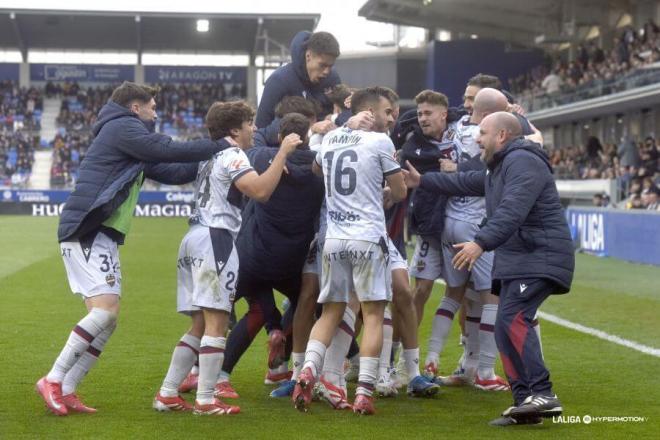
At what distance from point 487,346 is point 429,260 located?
2.85 feet

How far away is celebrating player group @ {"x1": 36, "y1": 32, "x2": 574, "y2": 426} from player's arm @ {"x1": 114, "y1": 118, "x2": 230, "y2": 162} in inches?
0.4

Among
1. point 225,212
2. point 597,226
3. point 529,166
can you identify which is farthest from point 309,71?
point 597,226

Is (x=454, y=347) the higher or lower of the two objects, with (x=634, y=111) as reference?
lower

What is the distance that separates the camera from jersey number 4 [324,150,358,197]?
7.66 meters

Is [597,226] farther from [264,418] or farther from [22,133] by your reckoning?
[22,133]

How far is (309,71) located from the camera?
9.04 metres

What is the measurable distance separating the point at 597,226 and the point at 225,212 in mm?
18540

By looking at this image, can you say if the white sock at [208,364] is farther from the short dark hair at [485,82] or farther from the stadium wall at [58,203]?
the stadium wall at [58,203]

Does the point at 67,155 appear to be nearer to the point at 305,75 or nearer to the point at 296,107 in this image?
the point at 305,75

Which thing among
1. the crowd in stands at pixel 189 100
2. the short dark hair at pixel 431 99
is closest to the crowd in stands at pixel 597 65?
the crowd in stands at pixel 189 100

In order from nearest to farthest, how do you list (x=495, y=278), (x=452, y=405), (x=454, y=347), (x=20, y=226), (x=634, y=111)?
(x=495, y=278) → (x=452, y=405) → (x=454, y=347) → (x=20, y=226) → (x=634, y=111)

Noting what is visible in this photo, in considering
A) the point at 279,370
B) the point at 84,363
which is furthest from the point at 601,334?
the point at 84,363

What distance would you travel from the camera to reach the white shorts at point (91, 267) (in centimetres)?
752

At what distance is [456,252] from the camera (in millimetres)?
8875
